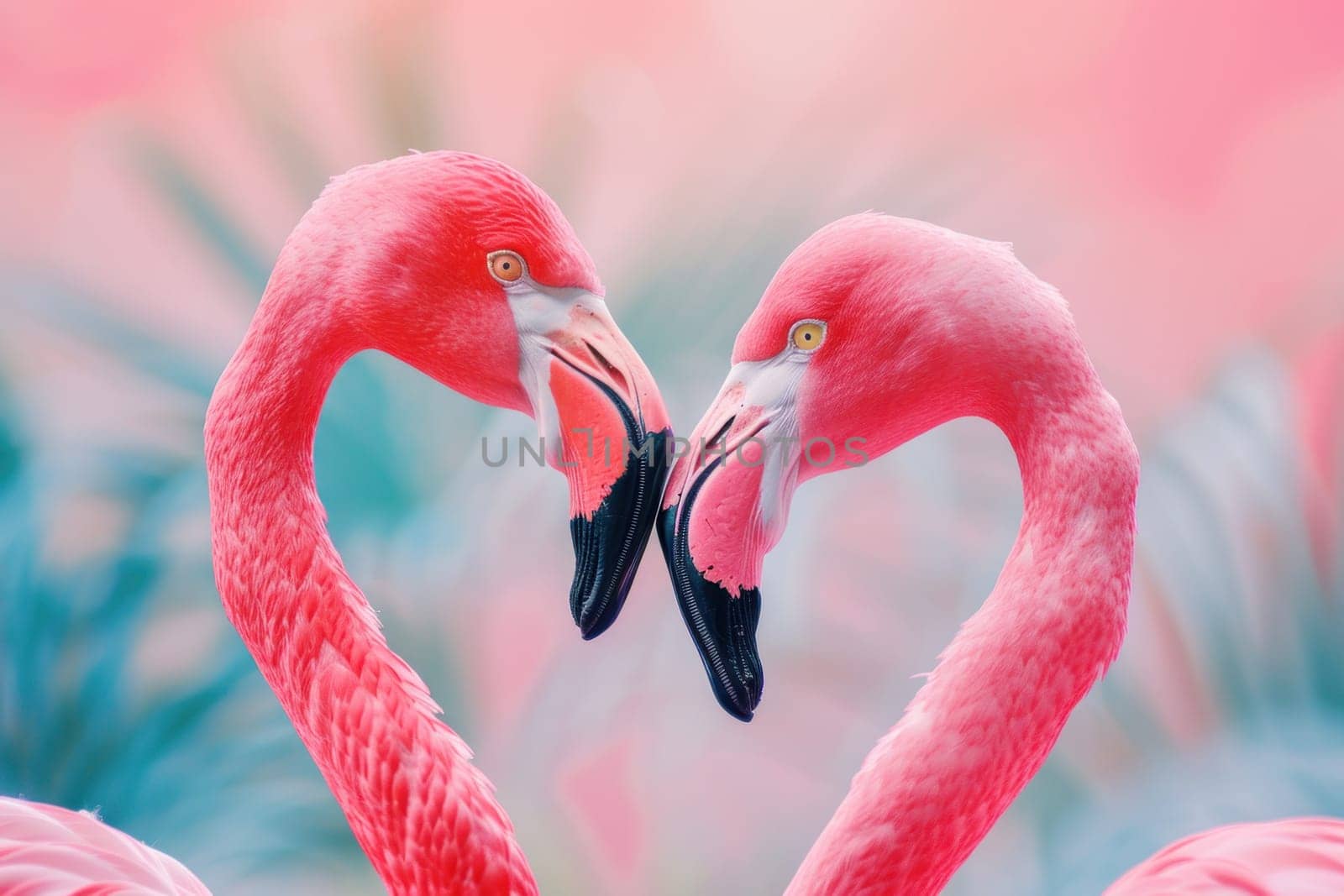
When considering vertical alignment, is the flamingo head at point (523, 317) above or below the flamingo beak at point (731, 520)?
above

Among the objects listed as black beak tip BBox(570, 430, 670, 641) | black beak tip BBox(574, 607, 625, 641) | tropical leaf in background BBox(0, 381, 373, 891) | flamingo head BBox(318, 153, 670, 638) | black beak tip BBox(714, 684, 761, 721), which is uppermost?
flamingo head BBox(318, 153, 670, 638)

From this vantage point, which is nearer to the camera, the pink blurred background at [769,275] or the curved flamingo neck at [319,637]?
the curved flamingo neck at [319,637]

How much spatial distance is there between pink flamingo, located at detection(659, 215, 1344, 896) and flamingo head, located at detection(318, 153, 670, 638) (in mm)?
88

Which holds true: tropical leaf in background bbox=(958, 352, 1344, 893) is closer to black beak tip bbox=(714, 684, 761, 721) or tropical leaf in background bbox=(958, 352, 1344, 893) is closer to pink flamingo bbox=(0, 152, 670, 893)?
black beak tip bbox=(714, 684, 761, 721)

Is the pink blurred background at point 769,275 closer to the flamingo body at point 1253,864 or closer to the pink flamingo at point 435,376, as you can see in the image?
the flamingo body at point 1253,864

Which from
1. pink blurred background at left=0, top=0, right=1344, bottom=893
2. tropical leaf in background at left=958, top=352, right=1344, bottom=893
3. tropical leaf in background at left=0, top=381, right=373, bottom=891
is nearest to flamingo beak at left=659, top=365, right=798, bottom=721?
pink blurred background at left=0, top=0, right=1344, bottom=893

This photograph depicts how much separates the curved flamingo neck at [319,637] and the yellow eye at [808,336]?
59cm

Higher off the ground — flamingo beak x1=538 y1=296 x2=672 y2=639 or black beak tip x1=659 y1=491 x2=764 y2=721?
flamingo beak x1=538 y1=296 x2=672 y2=639

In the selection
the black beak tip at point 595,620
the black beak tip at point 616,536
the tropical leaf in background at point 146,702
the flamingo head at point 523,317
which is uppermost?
the flamingo head at point 523,317

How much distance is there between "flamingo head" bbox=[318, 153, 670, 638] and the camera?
3.59 feet

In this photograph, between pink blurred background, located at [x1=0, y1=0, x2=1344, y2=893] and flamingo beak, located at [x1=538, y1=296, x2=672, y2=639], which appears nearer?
flamingo beak, located at [x1=538, y1=296, x2=672, y2=639]

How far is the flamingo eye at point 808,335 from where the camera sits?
3.71ft

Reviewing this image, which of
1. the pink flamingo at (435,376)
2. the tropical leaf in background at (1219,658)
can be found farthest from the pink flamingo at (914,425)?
the tropical leaf in background at (1219,658)

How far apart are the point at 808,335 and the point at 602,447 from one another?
0.30 meters
